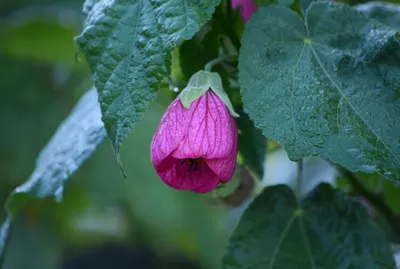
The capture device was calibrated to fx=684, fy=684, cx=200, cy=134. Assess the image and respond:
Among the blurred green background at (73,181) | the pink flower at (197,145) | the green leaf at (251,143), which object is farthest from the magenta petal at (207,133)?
the blurred green background at (73,181)

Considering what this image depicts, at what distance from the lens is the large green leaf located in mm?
792

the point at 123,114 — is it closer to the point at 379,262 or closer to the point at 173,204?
the point at 379,262

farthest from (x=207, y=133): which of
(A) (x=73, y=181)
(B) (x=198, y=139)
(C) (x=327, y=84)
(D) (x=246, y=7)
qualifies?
(A) (x=73, y=181)

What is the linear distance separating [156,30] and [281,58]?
132mm

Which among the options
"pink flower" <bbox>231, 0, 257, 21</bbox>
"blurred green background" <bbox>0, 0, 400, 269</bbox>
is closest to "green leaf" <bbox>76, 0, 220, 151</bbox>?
"pink flower" <bbox>231, 0, 257, 21</bbox>

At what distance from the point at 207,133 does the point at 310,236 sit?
239 mm

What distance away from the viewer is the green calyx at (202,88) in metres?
0.67

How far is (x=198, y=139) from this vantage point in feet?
2.12

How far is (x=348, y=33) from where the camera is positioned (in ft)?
2.32

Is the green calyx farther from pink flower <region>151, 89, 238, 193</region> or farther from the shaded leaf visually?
the shaded leaf

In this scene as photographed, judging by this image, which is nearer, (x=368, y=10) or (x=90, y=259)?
(x=368, y=10)

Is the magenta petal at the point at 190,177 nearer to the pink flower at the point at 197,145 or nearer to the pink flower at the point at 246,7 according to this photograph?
the pink flower at the point at 197,145

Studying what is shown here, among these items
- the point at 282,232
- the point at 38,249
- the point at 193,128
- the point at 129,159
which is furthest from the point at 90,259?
the point at 193,128

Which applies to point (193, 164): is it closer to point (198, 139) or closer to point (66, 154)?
point (198, 139)
